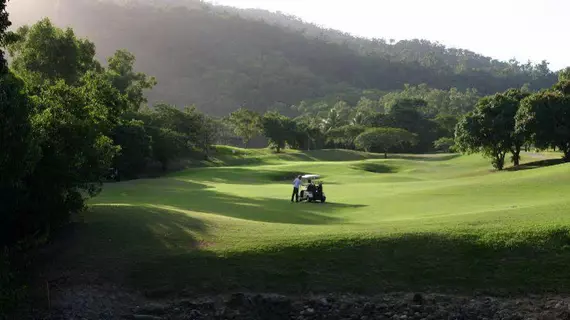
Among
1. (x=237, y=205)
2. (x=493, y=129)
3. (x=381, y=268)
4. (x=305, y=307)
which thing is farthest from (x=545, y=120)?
(x=305, y=307)

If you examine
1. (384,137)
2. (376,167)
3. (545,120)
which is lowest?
(376,167)

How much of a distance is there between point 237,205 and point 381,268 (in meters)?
15.7

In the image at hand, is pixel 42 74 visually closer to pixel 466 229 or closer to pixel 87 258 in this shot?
pixel 87 258

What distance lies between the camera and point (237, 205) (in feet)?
104

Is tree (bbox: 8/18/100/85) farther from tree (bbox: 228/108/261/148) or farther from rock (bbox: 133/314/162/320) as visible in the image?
tree (bbox: 228/108/261/148)

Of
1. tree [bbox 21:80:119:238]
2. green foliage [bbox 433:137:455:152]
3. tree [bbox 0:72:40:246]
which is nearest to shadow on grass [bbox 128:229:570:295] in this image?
tree [bbox 21:80:119:238]

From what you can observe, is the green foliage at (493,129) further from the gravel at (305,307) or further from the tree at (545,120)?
the gravel at (305,307)

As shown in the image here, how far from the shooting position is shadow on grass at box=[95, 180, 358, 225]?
26.7 metres

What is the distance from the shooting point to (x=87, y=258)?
17.8 meters

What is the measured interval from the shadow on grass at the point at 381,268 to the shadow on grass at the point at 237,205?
23.4 feet

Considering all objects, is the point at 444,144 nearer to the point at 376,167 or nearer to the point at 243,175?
the point at 376,167

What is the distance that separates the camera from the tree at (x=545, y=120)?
52312 mm

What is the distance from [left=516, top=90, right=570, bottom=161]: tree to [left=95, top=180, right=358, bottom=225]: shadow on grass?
92.2ft

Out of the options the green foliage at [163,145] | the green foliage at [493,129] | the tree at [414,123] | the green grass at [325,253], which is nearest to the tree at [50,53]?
Result: the green foliage at [163,145]
